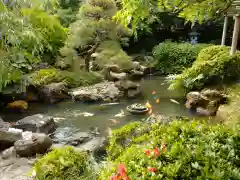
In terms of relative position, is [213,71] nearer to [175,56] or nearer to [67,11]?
[175,56]

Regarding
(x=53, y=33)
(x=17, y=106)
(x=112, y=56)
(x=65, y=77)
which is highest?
(x=53, y=33)

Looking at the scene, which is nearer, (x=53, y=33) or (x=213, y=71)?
(x=213, y=71)

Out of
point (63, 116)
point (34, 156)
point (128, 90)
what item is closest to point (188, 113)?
point (128, 90)

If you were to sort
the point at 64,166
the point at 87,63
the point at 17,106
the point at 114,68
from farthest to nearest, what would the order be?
the point at 87,63
the point at 114,68
the point at 17,106
the point at 64,166

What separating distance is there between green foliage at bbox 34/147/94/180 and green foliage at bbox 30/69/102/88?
6.31 metres

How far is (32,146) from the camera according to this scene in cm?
523

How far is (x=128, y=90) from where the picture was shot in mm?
10641

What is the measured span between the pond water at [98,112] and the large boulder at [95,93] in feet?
0.94

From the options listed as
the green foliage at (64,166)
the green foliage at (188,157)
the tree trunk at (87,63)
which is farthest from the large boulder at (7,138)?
Answer: the tree trunk at (87,63)

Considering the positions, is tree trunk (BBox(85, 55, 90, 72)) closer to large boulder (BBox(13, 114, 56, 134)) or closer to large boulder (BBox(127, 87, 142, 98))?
large boulder (BBox(127, 87, 142, 98))

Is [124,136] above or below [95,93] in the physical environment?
above

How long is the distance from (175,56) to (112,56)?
4.31 metres

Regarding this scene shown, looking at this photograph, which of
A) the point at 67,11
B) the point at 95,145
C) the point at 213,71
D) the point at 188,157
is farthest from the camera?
the point at 67,11

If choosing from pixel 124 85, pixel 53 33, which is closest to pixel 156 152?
pixel 124 85
